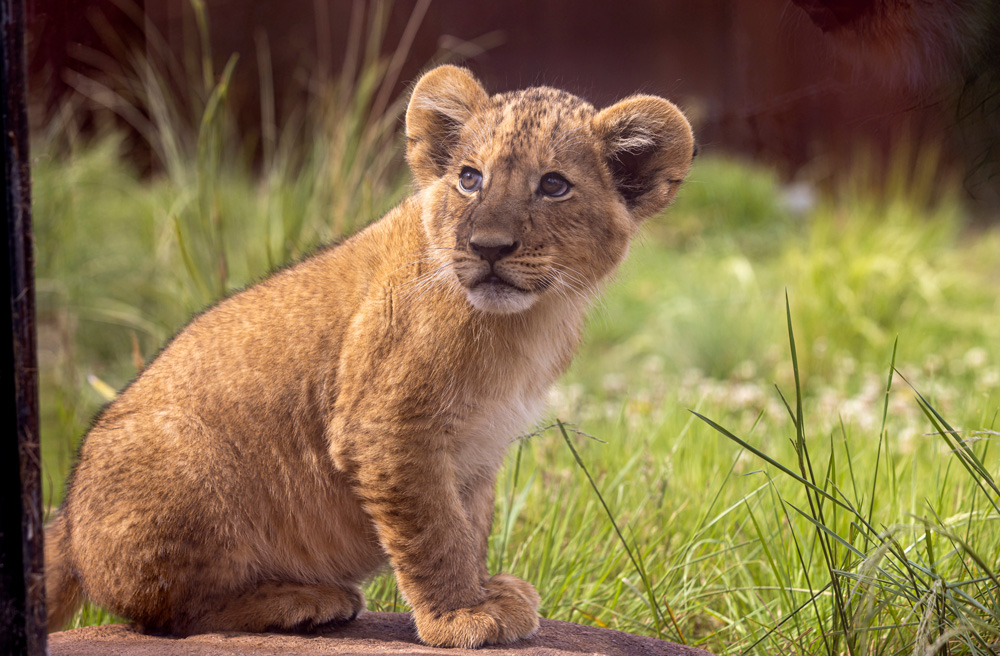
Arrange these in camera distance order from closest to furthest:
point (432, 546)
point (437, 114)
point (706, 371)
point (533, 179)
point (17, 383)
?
point (17, 383), point (432, 546), point (533, 179), point (437, 114), point (706, 371)

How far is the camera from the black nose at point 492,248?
276 cm

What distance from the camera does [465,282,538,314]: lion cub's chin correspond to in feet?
9.29

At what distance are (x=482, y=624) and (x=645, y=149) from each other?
5.28 ft

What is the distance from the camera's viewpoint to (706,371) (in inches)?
331

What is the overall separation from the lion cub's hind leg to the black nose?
1.20 meters

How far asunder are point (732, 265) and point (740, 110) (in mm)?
5918

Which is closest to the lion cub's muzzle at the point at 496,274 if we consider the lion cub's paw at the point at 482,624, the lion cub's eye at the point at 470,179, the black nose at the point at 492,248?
the black nose at the point at 492,248

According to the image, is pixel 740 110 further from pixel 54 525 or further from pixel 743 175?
pixel 743 175

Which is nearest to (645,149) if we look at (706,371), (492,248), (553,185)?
(553,185)

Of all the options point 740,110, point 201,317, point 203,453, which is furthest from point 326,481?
point 740,110

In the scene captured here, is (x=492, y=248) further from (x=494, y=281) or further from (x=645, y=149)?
(x=645, y=149)

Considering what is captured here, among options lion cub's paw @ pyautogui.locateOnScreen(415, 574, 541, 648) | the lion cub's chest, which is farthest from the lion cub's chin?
lion cub's paw @ pyautogui.locateOnScreen(415, 574, 541, 648)

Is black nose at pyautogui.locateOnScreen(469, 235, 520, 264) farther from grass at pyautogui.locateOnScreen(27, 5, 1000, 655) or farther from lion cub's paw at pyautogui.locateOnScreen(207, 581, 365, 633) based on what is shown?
lion cub's paw at pyautogui.locateOnScreen(207, 581, 365, 633)

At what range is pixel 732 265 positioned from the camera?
30.9ft
